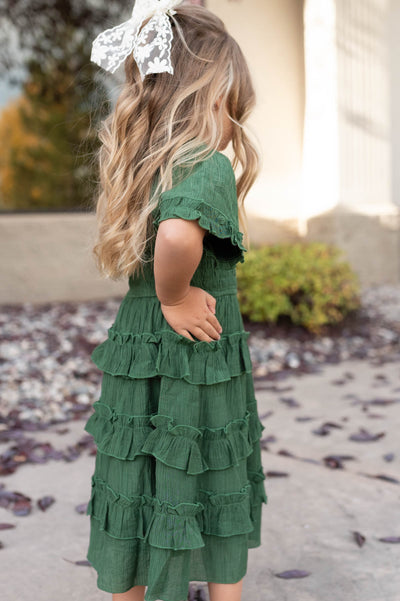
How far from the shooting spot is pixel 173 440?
51.1 inches

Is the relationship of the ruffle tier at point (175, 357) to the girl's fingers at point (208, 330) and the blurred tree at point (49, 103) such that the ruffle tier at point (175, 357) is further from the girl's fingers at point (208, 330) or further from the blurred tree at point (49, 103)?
the blurred tree at point (49, 103)

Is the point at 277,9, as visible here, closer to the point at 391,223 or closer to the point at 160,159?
the point at 391,223

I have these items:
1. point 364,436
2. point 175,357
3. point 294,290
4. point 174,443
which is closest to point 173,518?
point 174,443

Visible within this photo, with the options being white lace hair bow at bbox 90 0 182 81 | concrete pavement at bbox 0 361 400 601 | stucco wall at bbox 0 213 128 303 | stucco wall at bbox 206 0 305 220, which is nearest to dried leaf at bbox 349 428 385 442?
concrete pavement at bbox 0 361 400 601

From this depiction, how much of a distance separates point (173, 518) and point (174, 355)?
0.36m

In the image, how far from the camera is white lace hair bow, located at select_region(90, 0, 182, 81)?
49.6 inches

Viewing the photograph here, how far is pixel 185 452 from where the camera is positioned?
1.29 meters

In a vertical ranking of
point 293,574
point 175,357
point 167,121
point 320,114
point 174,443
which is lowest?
point 293,574

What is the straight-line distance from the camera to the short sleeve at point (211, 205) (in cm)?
116

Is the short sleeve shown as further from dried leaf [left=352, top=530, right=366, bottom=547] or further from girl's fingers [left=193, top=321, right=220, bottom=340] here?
dried leaf [left=352, top=530, right=366, bottom=547]

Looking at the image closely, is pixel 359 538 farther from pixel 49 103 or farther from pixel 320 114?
pixel 49 103

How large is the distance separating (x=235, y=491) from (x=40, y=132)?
19.0 ft

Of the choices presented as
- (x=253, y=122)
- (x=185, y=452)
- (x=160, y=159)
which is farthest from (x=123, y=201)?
(x=253, y=122)

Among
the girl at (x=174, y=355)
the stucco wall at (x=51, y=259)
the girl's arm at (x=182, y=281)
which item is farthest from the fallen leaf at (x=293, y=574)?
the stucco wall at (x=51, y=259)
